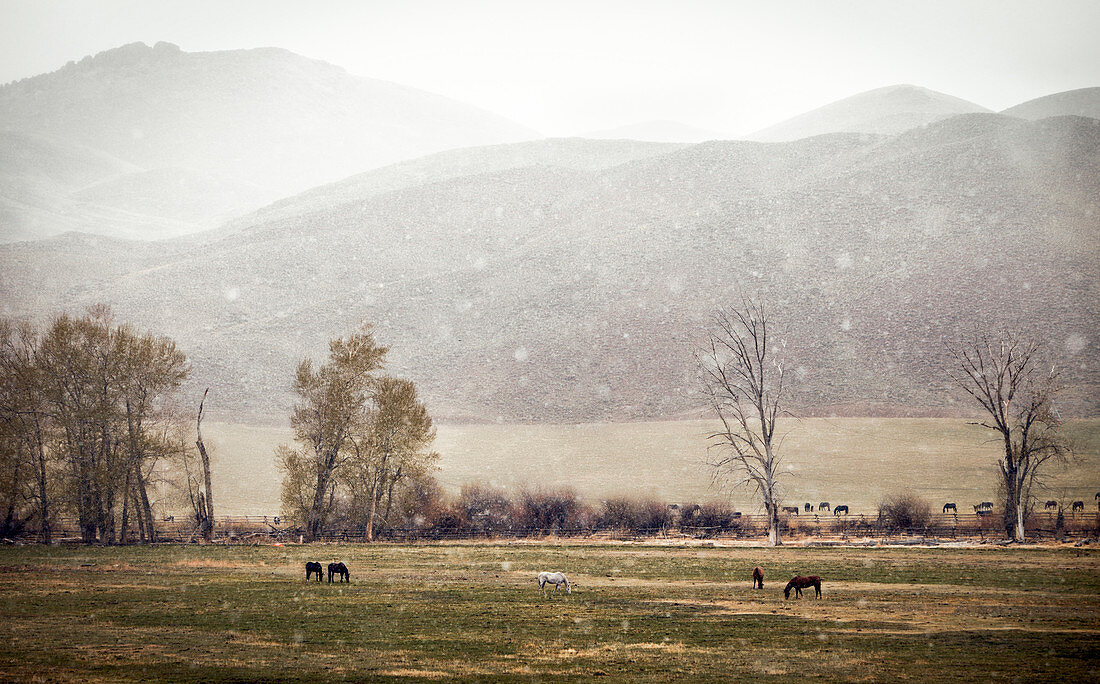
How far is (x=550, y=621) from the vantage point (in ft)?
71.7

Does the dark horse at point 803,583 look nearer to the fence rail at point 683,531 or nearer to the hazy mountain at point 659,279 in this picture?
the fence rail at point 683,531

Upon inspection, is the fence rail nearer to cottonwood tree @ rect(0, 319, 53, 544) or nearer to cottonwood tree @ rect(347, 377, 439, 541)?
cottonwood tree @ rect(347, 377, 439, 541)

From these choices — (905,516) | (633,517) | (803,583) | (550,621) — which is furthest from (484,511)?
(550,621)

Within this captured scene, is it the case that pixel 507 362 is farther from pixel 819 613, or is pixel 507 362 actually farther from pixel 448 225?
pixel 819 613

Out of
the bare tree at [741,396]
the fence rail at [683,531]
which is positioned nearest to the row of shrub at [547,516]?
the fence rail at [683,531]

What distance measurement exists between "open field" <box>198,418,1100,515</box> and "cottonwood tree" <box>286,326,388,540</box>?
63.0 ft

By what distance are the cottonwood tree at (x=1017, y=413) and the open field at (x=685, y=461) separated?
322 cm

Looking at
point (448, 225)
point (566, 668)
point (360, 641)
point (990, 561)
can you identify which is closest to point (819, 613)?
point (566, 668)

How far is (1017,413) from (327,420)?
243 feet

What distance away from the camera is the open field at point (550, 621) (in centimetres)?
1641

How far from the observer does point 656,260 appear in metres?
153

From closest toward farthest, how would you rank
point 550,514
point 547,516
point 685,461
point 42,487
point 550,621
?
point 550,621 → point 42,487 → point 547,516 → point 550,514 → point 685,461

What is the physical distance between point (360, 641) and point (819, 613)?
37.4ft

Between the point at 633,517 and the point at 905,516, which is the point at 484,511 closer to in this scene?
the point at 633,517
